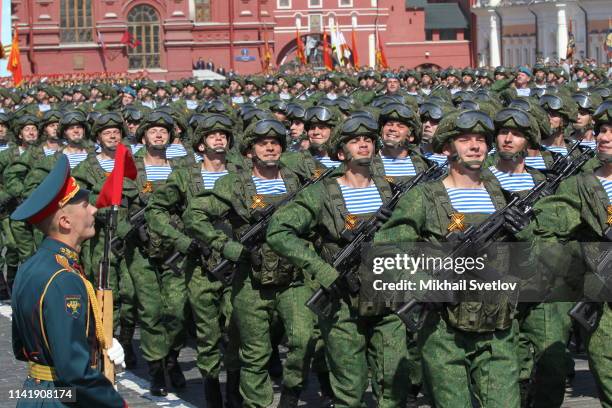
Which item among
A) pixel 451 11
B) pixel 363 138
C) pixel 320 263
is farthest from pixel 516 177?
pixel 451 11

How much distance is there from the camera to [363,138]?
426 inches

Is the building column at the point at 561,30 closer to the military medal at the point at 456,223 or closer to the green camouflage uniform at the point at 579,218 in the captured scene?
the green camouflage uniform at the point at 579,218

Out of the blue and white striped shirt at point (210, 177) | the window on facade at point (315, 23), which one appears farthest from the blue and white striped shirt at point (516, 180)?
the window on facade at point (315, 23)

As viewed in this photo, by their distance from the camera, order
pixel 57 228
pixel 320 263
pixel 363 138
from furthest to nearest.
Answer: pixel 363 138 → pixel 320 263 → pixel 57 228

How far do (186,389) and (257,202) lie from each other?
254cm

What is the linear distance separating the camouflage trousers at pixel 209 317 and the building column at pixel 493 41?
7472 centimetres

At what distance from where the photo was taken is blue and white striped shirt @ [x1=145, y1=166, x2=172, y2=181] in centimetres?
1434

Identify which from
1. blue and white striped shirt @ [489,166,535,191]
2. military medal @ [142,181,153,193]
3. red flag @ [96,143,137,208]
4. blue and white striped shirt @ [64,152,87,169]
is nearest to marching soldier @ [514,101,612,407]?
blue and white striped shirt @ [489,166,535,191]

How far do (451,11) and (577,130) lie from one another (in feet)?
258

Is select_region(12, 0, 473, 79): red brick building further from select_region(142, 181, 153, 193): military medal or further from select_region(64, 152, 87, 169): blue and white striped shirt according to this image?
select_region(142, 181, 153, 193): military medal

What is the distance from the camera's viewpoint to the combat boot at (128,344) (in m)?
14.8

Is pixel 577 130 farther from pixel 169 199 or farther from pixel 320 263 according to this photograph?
pixel 320 263

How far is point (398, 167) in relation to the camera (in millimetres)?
13531

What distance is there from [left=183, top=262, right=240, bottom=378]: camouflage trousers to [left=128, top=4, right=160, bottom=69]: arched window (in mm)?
65334
